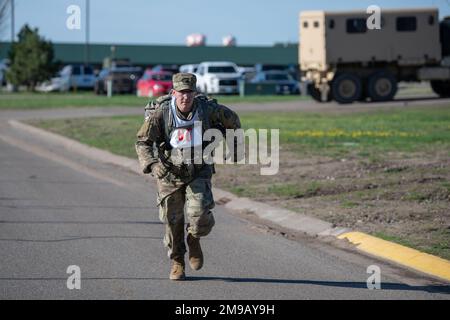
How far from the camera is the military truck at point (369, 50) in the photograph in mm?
34906

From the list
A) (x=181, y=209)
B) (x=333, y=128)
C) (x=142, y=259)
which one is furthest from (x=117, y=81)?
(x=181, y=209)

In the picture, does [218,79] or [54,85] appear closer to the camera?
[218,79]

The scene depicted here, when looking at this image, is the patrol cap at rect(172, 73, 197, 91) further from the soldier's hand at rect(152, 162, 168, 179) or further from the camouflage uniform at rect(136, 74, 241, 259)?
the soldier's hand at rect(152, 162, 168, 179)

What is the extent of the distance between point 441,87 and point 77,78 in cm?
2994

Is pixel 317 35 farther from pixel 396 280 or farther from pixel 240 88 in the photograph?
pixel 396 280

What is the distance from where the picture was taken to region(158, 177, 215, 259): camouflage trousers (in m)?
8.37

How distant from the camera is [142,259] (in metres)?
9.50

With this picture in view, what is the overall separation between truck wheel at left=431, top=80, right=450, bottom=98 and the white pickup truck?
1330 centimetres

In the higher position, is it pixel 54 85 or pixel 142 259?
pixel 54 85

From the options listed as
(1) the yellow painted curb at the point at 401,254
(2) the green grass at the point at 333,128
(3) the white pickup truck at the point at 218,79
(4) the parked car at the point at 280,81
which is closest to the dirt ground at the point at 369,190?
(1) the yellow painted curb at the point at 401,254

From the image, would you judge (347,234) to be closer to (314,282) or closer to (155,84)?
(314,282)

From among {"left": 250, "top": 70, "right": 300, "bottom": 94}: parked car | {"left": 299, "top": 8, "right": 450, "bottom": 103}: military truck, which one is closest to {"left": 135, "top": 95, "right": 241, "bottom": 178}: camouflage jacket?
{"left": 299, "top": 8, "right": 450, "bottom": 103}: military truck

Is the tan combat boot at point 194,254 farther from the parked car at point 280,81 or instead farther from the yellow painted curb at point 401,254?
the parked car at point 280,81

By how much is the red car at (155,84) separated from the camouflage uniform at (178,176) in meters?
38.5
